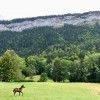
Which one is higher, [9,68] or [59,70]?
[9,68]

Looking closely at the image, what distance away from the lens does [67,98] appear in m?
58.1

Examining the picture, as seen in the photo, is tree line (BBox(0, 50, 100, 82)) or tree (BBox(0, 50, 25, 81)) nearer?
tree (BBox(0, 50, 25, 81))

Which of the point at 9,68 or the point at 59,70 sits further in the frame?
the point at 59,70

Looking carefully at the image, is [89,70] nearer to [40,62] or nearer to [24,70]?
[24,70]

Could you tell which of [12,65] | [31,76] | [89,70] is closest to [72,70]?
[89,70]

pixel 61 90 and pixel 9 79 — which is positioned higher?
pixel 61 90

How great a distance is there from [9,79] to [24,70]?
48.1m

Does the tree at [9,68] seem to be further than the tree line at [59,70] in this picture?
No

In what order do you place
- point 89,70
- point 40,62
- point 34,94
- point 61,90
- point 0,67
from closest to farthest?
point 34,94 < point 61,90 < point 0,67 < point 89,70 < point 40,62

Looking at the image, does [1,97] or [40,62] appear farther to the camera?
→ [40,62]

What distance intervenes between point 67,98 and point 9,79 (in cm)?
5840

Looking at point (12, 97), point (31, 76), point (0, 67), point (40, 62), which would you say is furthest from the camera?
point (40, 62)

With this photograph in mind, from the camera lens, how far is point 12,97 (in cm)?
5616

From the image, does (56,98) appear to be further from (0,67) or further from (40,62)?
(40,62)
